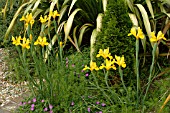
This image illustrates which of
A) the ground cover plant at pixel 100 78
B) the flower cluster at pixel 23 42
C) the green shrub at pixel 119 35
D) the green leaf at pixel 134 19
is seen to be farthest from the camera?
the green leaf at pixel 134 19

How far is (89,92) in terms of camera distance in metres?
3.25

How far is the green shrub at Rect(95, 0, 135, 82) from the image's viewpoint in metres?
3.21

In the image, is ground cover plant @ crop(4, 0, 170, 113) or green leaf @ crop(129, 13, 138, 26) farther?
green leaf @ crop(129, 13, 138, 26)

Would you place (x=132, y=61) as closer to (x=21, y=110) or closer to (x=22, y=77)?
(x=21, y=110)

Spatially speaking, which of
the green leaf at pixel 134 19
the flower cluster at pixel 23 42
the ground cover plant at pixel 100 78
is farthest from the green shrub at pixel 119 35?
the flower cluster at pixel 23 42

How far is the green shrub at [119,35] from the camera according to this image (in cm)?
321

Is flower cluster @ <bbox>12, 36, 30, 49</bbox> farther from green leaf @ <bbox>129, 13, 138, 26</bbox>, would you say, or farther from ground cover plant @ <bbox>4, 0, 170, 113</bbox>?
green leaf @ <bbox>129, 13, 138, 26</bbox>

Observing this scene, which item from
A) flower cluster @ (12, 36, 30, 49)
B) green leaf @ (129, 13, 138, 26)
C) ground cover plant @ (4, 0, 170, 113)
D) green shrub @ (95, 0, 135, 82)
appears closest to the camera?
flower cluster @ (12, 36, 30, 49)

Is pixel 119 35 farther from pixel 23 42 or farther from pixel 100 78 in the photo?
pixel 23 42

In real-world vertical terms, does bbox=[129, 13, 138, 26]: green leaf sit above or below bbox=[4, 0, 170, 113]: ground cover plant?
above

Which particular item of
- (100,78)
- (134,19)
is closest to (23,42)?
(100,78)

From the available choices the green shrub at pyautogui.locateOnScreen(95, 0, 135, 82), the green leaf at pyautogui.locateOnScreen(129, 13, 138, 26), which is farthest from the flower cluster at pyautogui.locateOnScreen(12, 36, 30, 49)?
the green leaf at pyautogui.locateOnScreen(129, 13, 138, 26)

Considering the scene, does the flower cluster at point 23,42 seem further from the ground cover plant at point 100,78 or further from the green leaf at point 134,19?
the green leaf at point 134,19

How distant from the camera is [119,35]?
→ 321 centimetres
